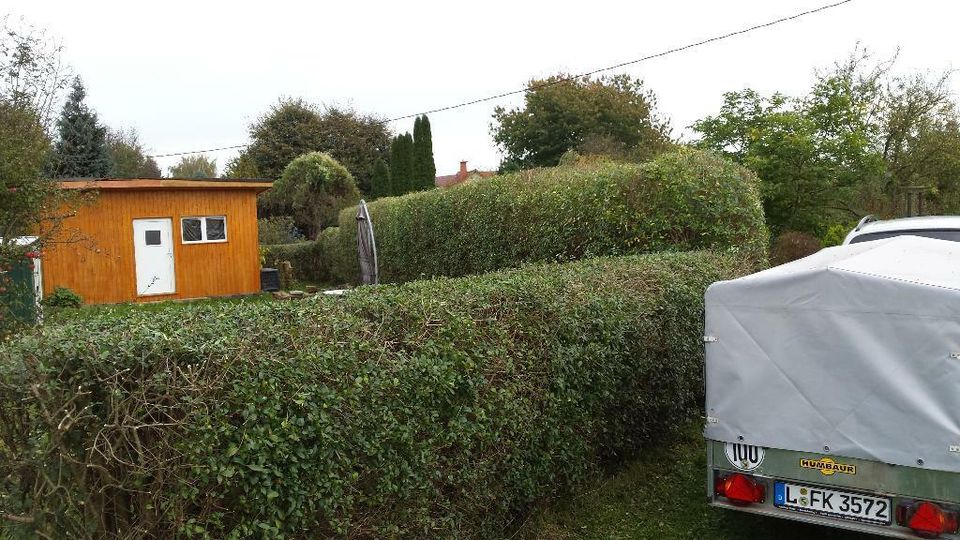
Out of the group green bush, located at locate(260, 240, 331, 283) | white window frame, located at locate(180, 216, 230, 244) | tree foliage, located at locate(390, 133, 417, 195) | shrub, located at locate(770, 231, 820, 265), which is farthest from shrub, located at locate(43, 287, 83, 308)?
tree foliage, located at locate(390, 133, 417, 195)

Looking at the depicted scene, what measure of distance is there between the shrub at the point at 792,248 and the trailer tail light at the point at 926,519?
1132 cm

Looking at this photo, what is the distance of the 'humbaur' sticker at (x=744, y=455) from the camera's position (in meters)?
4.33

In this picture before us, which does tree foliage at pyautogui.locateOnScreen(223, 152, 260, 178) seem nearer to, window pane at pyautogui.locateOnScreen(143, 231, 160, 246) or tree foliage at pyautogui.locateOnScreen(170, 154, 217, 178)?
tree foliage at pyautogui.locateOnScreen(170, 154, 217, 178)

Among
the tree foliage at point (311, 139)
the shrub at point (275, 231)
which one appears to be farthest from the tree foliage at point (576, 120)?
the shrub at point (275, 231)

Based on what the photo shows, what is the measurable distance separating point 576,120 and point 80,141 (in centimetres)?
2668

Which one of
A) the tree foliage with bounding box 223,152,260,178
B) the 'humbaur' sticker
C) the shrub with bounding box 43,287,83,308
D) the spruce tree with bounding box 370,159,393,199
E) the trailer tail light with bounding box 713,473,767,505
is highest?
the tree foliage with bounding box 223,152,260,178

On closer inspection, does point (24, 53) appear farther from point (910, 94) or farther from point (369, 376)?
point (910, 94)

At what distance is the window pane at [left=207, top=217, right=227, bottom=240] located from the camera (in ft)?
66.5

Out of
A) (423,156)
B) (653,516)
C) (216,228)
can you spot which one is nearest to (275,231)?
(423,156)

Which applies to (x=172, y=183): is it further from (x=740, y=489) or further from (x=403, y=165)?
(x=740, y=489)

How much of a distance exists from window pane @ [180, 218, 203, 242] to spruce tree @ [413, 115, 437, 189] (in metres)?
12.9

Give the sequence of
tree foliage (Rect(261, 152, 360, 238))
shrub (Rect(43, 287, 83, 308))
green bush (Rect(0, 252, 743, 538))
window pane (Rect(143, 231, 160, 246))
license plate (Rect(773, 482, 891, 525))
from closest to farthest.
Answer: green bush (Rect(0, 252, 743, 538)), license plate (Rect(773, 482, 891, 525)), shrub (Rect(43, 287, 83, 308)), window pane (Rect(143, 231, 160, 246)), tree foliage (Rect(261, 152, 360, 238))

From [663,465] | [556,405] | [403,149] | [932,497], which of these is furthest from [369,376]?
[403,149]

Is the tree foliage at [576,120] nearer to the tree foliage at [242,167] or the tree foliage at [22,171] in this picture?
the tree foliage at [242,167]
